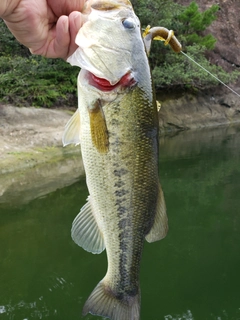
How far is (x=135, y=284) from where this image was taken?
2.24 metres

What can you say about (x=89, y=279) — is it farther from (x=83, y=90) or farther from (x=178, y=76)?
(x=178, y=76)

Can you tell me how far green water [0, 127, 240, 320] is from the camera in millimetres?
5281

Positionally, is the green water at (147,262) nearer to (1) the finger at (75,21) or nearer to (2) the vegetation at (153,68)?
(1) the finger at (75,21)

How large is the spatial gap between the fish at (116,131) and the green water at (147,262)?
334 cm

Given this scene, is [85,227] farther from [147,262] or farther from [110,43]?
[147,262]

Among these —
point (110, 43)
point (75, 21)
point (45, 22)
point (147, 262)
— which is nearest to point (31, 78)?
point (147, 262)

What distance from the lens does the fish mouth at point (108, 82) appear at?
5.95 ft

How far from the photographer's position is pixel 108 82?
181cm

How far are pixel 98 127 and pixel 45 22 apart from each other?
2.64ft

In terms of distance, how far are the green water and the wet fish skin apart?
3124 millimetres

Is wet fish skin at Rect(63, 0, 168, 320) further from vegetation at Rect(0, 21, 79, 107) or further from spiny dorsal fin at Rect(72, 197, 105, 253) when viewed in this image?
vegetation at Rect(0, 21, 79, 107)

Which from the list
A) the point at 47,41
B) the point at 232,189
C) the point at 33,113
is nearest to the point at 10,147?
the point at 33,113

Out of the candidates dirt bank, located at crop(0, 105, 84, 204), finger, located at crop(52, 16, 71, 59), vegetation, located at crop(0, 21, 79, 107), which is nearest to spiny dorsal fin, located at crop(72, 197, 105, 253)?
Result: finger, located at crop(52, 16, 71, 59)

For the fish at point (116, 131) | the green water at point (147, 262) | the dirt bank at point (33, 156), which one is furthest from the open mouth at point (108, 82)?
the dirt bank at point (33, 156)
